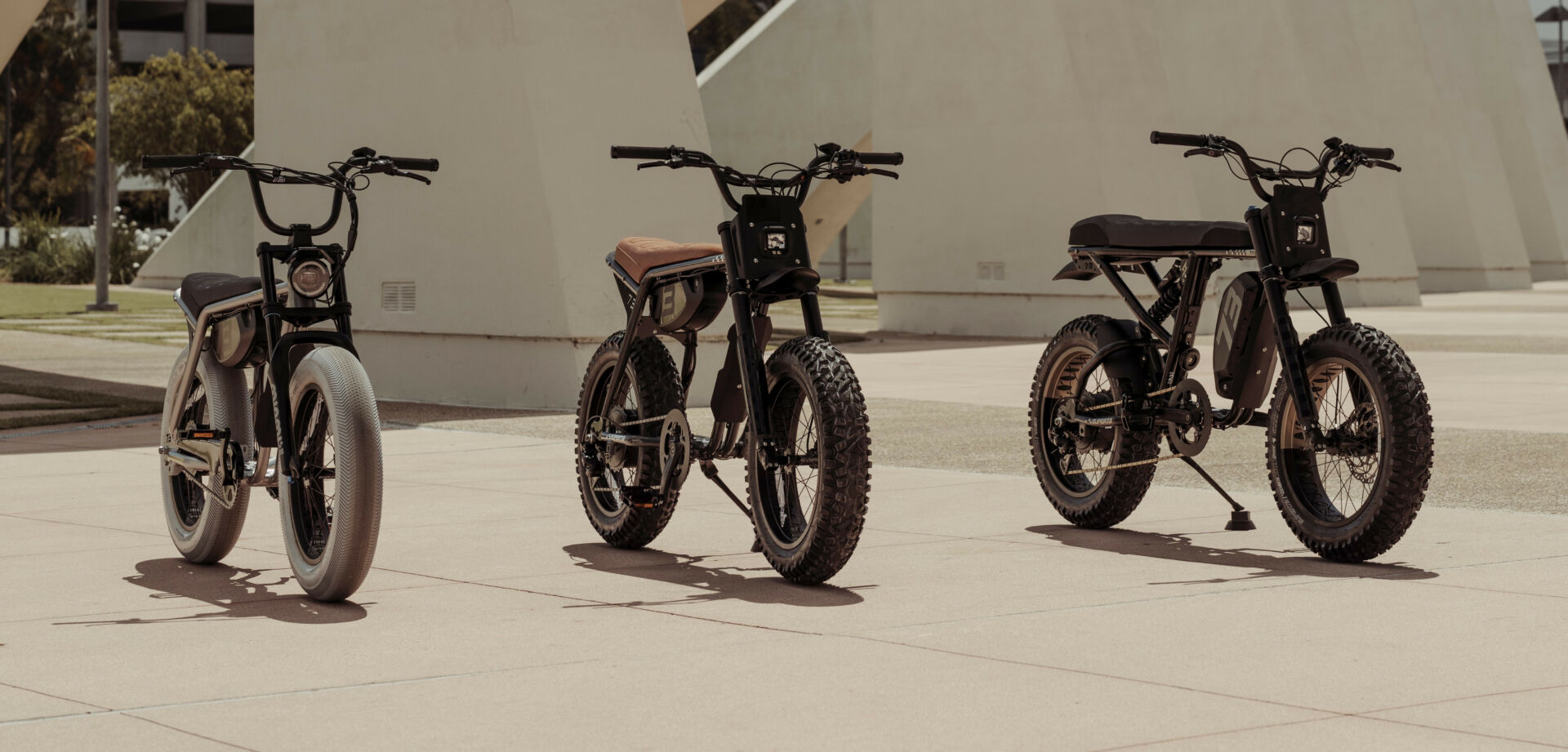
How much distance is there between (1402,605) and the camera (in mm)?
5914

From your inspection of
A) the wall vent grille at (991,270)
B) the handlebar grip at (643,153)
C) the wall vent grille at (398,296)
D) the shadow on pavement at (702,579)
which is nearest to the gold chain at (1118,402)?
the shadow on pavement at (702,579)

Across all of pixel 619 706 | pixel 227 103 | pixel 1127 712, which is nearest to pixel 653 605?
pixel 619 706

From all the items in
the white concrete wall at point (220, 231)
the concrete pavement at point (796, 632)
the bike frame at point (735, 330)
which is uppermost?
the white concrete wall at point (220, 231)

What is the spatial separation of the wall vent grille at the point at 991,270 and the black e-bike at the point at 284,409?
16645 mm

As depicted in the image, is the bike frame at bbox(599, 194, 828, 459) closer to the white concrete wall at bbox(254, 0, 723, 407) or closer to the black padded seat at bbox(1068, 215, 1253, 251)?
the black padded seat at bbox(1068, 215, 1253, 251)

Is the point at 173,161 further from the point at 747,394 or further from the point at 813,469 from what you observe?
the point at 813,469

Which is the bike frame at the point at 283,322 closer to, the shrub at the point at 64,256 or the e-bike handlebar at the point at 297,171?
the e-bike handlebar at the point at 297,171

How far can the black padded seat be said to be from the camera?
726 cm

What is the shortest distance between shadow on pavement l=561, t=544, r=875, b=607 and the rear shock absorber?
6.62 ft

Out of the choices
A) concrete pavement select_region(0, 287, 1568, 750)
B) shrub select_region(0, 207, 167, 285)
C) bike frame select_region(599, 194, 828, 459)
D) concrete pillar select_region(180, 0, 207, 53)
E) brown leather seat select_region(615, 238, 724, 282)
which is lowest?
concrete pavement select_region(0, 287, 1568, 750)

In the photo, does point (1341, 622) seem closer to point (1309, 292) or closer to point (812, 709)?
point (812, 709)

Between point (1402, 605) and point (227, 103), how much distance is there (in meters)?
51.1

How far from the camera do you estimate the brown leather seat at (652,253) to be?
695 cm

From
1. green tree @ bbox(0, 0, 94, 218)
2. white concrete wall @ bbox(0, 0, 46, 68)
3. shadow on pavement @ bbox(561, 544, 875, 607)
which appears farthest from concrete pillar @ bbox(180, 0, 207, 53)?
shadow on pavement @ bbox(561, 544, 875, 607)
